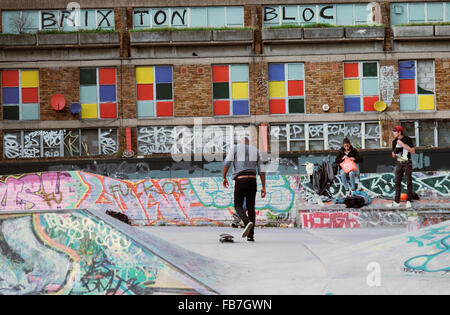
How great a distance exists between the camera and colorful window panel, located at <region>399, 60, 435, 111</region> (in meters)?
33.8

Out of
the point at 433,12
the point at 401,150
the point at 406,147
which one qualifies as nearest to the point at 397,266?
the point at 406,147

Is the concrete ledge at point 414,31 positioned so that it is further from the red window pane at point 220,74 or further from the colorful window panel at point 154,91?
the colorful window panel at point 154,91

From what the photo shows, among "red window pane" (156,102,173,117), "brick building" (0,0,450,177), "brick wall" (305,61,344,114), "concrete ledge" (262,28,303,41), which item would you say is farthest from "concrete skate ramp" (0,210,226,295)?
"concrete ledge" (262,28,303,41)

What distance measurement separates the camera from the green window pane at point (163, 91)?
33.1 m

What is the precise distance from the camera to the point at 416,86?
33812 mm

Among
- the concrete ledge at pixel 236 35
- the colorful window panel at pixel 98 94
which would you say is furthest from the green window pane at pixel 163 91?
the concrete ledge at pixel 236 35

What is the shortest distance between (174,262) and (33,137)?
91.1 ft

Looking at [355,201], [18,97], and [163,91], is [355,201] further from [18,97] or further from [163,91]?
[18,97]

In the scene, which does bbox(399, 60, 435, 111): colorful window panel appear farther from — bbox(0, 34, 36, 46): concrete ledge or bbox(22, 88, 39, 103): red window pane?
bbox(0, 34, 36, 46): concrete ledge

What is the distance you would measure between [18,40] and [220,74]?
1040 cm

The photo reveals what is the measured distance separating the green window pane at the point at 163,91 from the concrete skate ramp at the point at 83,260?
26134 mm

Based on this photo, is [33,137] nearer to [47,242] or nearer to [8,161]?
[8,161]
